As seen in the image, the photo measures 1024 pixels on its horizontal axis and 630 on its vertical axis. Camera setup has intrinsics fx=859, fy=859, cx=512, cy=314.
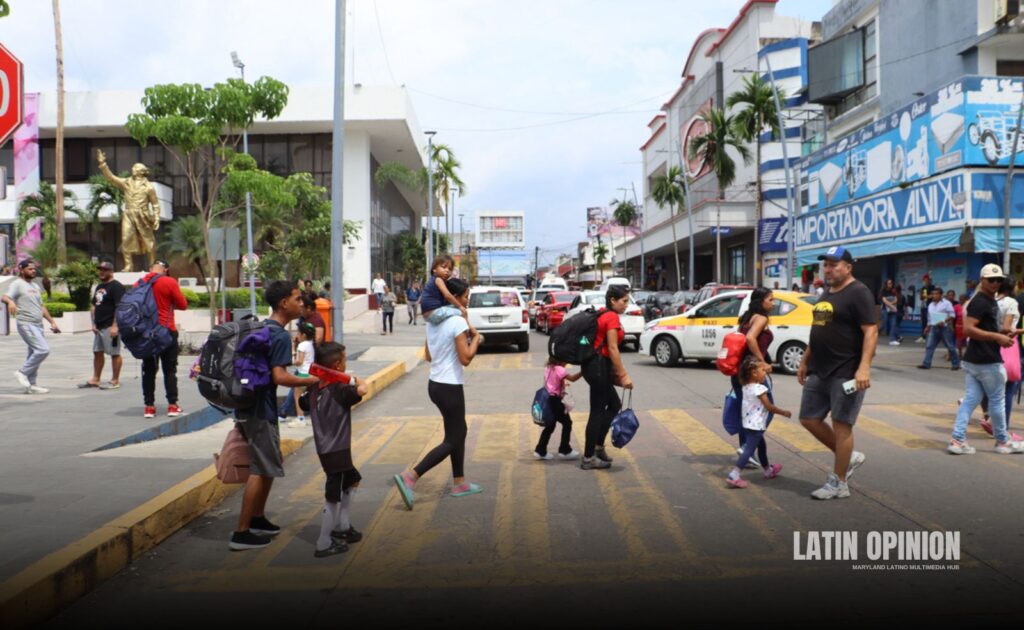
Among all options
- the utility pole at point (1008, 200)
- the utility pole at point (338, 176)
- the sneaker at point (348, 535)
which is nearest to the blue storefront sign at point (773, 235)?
the utility pole at point (1008, 200)

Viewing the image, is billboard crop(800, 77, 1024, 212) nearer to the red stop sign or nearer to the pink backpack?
the pink backpack

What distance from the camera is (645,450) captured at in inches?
336

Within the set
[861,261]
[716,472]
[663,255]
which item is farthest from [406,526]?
[663,255]

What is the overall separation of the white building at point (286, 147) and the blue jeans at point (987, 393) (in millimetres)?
36601

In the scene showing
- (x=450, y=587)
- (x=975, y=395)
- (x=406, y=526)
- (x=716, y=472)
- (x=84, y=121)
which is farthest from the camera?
(x=84, y=121)

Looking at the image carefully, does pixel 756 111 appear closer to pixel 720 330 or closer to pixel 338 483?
pixel 720 330

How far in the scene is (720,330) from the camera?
16453 millimetres

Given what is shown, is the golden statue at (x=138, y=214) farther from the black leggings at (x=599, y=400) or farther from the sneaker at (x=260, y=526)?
the sneaker at (x=260, y=526)

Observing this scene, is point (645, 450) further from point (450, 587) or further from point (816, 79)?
point (816, 79)

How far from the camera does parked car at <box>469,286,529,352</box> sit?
69.5 feet

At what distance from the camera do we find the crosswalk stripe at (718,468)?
568cm

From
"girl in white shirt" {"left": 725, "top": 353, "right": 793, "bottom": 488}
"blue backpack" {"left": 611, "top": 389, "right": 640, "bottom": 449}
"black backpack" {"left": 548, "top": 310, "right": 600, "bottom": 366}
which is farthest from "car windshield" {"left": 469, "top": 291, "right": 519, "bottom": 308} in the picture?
"girl in white shirt" {"left": 725, "top": 353, "right": 793, "bottom": 488}

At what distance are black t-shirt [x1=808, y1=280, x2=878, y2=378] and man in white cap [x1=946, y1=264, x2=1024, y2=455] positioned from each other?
247cm

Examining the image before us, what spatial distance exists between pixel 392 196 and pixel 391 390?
44602mm
